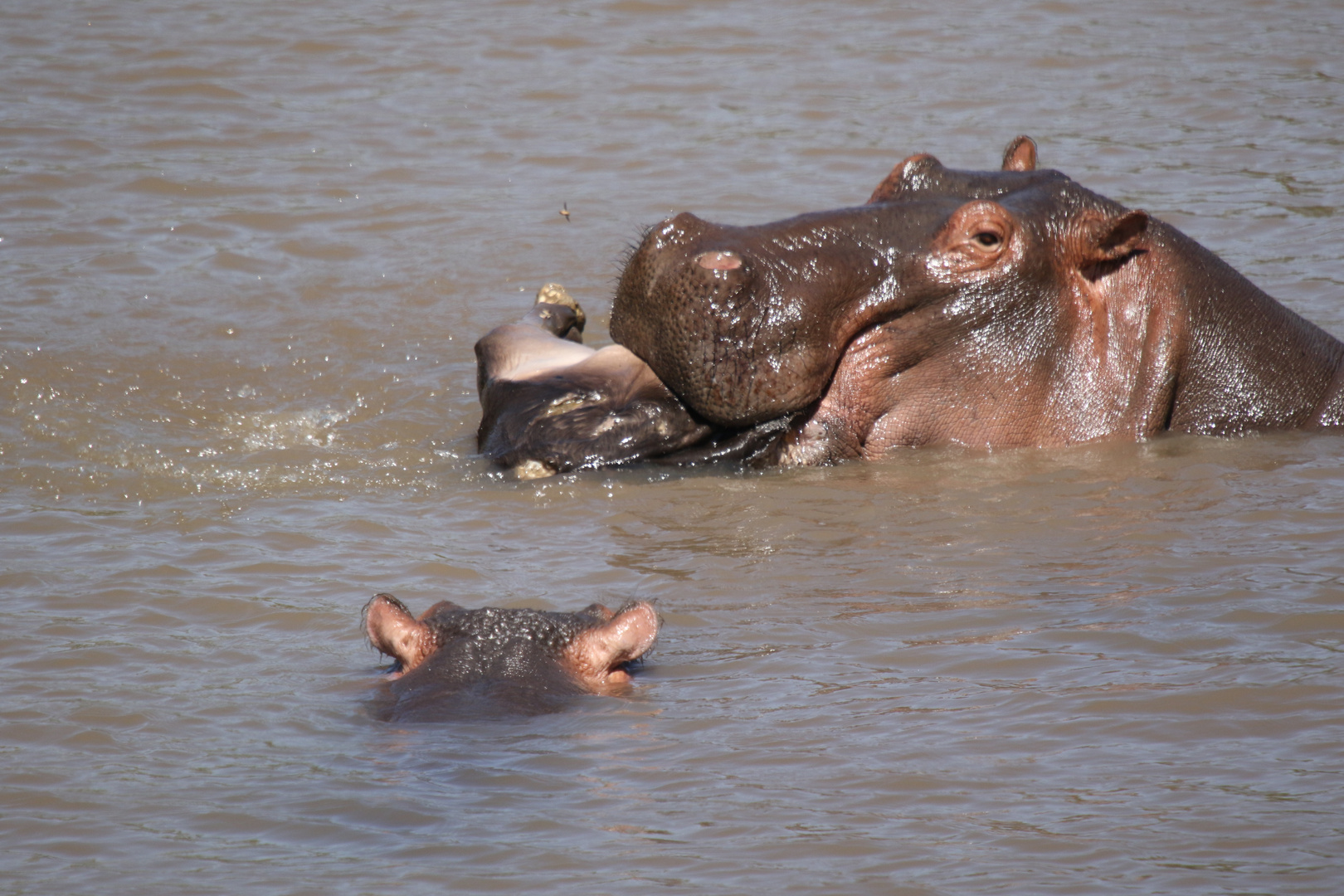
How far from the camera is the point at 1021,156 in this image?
267 inches

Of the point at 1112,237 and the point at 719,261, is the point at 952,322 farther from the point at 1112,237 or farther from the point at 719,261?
the point at 719,261

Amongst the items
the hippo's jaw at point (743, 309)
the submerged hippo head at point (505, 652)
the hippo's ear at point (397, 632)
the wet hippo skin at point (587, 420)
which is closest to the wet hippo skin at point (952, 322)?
the hippo's jaw at point (743, 309)

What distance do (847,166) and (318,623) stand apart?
7283 millimetres

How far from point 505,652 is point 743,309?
1959 mm

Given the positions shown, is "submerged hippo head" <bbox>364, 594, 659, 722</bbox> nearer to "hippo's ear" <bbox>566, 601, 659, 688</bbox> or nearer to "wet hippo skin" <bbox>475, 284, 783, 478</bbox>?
"hippo's ear" <bbox>566, 601, 659, 688</bbox>

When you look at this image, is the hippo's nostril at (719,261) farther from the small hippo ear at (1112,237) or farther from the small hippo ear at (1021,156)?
the small hippo ear at (1021,156)

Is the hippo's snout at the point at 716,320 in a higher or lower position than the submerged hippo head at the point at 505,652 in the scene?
higher

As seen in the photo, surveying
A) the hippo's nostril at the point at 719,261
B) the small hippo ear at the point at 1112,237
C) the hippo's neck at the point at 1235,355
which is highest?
the small hippo ear at the point at 1112,237

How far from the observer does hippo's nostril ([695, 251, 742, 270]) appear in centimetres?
572

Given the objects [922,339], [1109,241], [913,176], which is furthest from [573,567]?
[1109,241]

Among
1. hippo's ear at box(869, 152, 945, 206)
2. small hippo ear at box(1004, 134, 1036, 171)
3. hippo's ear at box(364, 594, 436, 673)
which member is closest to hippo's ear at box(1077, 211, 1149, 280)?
hippo's ear at box(869, 152, 945, 206)

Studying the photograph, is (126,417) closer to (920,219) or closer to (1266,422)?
(920,219)

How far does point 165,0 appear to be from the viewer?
14602 millimetres

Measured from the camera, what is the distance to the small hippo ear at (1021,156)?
266 inches
